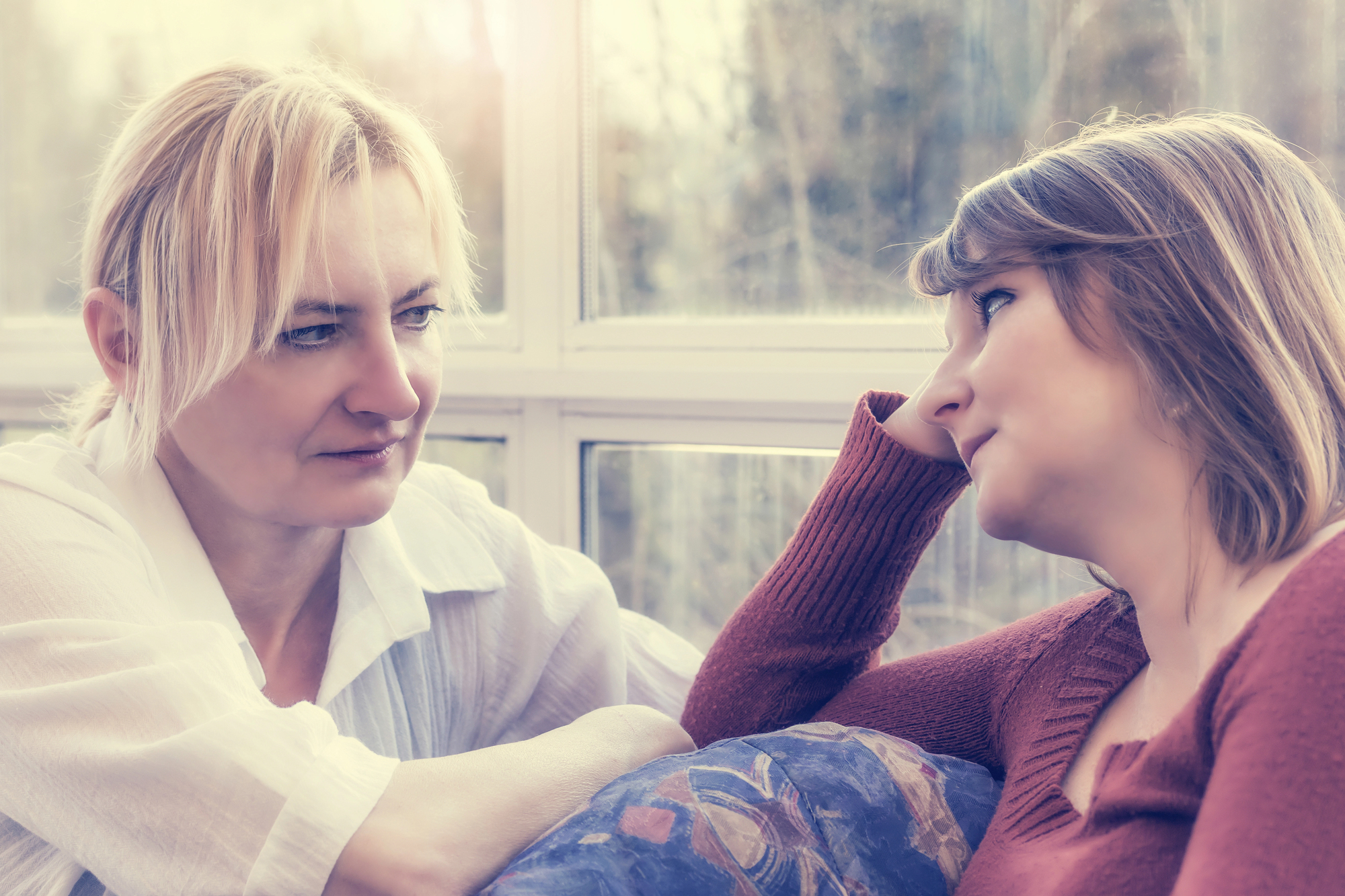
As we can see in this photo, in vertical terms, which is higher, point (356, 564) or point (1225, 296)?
point (1225, 296)

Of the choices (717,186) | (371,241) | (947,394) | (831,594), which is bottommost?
(831,594)

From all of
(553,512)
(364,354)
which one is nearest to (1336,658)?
(364,354)

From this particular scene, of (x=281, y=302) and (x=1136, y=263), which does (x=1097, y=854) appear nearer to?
(x=1136, y=263)

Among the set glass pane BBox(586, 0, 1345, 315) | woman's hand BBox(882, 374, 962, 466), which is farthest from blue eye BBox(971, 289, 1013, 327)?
glass pane BBox(586, 0, 1345, 315)

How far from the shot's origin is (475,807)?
72 centimetres

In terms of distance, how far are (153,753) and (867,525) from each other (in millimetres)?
613

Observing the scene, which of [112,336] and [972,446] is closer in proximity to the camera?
[972,446]

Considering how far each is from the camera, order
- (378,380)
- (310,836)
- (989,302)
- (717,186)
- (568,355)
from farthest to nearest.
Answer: (568,355)
(717,186)
(378,380)
(989,302)
(310,836)

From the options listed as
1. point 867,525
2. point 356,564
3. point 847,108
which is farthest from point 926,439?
point 847,108

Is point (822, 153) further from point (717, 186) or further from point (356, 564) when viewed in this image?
point (356, 564)

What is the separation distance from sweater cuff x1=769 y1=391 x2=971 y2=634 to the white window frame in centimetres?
46

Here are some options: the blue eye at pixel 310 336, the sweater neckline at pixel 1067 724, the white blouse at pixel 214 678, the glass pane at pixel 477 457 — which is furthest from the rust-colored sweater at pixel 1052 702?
the glass pane at pixel 477 457

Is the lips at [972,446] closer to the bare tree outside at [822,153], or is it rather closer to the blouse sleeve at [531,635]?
the blouse sleeve at [531,635]

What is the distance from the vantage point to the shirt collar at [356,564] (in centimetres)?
92
